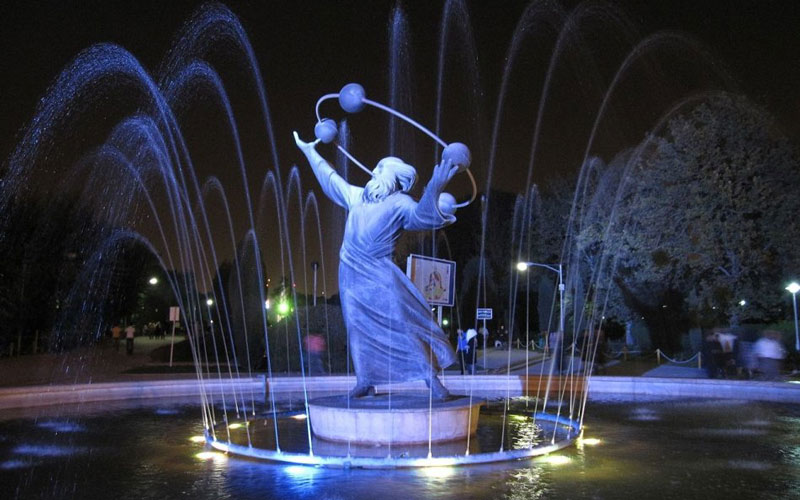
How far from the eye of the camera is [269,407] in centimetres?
1708

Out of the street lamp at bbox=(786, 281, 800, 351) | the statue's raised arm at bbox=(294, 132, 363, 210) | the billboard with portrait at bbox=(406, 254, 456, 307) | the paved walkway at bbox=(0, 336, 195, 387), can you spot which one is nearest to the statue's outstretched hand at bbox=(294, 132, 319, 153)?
the statue's raised arm at bbox=(294, 132, 363, 210)

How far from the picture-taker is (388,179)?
38.7 feet

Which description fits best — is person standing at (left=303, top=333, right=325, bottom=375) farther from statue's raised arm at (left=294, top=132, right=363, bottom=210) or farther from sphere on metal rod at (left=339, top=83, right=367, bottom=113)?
sphere on metal rod at (left=339, top=83, right=367, bottom=113)

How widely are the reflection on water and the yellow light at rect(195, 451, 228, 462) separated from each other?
3cm

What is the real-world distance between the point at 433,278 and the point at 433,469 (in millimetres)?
14955

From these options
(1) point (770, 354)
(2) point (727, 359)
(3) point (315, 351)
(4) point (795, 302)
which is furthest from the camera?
(4) point (795, 302)

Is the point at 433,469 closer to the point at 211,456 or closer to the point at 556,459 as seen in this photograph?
the point at 556,459

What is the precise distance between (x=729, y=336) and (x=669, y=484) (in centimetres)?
1817

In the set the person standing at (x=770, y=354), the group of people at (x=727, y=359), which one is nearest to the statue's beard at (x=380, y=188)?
the person standing at (x=770, y=354)

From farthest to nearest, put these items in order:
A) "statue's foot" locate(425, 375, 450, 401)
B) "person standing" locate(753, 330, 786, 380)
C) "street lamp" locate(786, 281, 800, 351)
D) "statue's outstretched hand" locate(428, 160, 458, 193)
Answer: "street lamp" locate(786, 281, 800, 351) → "person standing" locate(753, 330, 786, 380) → "statue's foot" locate(425, 375, 450, 401) → "statue's outstretched hand" locate(428, 160, 458, 193)

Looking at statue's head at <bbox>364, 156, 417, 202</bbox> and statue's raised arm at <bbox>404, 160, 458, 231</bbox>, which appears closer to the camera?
statue's raised arm at <bbox>404, 160, 458, 231</bbox>

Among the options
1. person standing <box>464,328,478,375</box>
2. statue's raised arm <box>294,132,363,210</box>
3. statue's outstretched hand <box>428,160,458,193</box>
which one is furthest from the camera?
person standing <box>464,328,478,375</box>

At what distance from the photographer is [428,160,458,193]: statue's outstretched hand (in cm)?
1006

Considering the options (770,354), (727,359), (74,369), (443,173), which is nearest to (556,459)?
(443,173)
